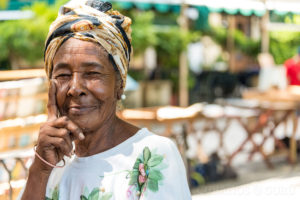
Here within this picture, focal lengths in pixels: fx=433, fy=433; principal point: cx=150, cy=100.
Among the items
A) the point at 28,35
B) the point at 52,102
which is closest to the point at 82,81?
the point at 52,102

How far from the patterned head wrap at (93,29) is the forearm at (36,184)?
409mm

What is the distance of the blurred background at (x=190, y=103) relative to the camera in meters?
4.36

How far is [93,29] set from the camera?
1665 mm

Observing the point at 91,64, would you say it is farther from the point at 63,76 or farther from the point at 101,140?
the point at 101,140

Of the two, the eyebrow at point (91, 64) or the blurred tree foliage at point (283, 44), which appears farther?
the blurred tree foliage at point (283, 44)

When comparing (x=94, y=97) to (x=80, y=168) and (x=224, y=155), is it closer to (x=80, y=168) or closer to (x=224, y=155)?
(x=80, y=168)

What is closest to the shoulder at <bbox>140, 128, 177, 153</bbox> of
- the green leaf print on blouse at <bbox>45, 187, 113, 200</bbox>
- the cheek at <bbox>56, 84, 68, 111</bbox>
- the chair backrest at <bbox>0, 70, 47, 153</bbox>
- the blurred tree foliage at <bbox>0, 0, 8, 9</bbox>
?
the green leaf print on blouse at <bbox>45, 187, 113, 200</bbox>

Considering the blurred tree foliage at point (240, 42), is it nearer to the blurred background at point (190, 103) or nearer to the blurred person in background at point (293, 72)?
the blurred background at point (190, 103)

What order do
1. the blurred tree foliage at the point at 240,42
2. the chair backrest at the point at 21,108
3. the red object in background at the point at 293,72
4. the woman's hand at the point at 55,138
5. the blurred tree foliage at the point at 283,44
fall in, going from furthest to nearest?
the blurred tree foliage at the point at 283,44 → the blurred tree foliage at the point at 240,42 → the red object in background at the point at 293,72 → the chair backrest at the point at 21,108 → the woman's hand at the point at 55,138

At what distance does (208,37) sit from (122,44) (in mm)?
14127

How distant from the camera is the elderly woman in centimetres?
161

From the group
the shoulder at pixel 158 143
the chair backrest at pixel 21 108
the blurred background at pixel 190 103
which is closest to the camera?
the shoulder at pixel 158 143

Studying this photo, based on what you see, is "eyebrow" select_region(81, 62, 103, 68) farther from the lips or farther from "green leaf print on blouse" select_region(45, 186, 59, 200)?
"green leaf print on blouse" select_region(45, 186, 59, 200)

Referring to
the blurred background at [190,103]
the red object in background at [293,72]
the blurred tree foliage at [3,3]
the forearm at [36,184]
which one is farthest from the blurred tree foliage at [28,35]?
the forearm at [36,184]
